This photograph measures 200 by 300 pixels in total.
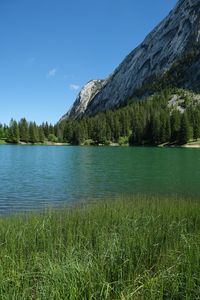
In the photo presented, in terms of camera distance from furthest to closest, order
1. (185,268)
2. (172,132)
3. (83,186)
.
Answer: (172,132)
(83,186)
(185,268)

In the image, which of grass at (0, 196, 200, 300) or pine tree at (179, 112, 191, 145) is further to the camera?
pine tree at (179, 112, 191, 145)

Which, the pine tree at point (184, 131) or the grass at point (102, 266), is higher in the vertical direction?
the pine tree at point (184, 131)

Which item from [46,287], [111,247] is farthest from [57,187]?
[46,287]

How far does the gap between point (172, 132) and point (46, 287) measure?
165026 millimetres

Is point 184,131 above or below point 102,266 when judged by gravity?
above

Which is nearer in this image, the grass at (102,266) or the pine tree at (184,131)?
the grass at (102,266)

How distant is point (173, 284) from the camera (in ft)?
28.7

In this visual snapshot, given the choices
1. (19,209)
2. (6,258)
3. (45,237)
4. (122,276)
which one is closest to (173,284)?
(122,276)

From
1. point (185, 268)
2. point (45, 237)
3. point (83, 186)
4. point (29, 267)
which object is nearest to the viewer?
point (185, 268)

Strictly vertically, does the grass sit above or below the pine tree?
below

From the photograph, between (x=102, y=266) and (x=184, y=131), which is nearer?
(x=102, y=266)

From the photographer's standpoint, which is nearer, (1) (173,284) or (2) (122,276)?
(1) (173,284)

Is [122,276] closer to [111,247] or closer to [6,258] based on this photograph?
[111,247]

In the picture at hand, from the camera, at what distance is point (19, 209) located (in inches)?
1067
